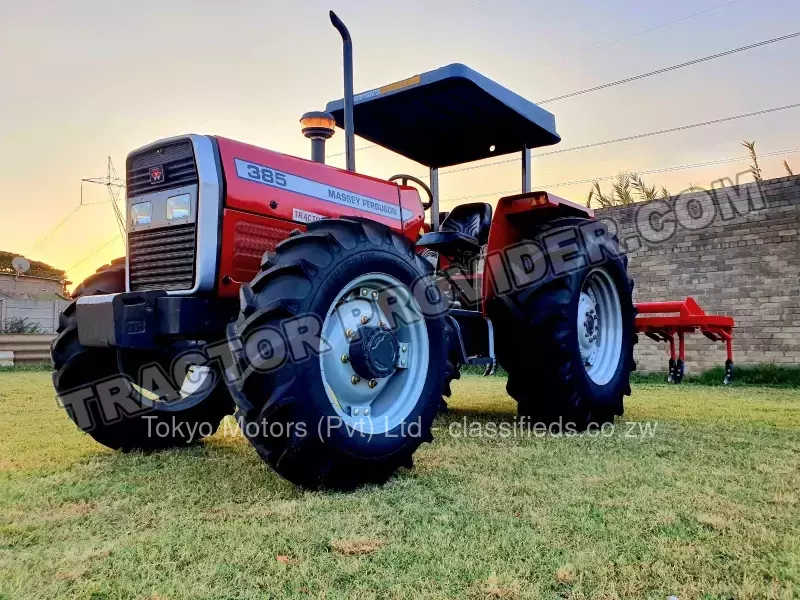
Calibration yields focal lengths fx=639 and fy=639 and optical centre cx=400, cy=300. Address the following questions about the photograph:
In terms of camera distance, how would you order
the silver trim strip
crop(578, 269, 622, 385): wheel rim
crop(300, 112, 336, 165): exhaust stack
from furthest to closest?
crop(578, 269, 622, 385): wheel rim, crop(300, 112, 336, 165): exhaust stack, the silver trim strip

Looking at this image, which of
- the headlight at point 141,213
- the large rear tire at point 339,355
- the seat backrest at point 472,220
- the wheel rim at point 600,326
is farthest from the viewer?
the seat backrest at point 472,220

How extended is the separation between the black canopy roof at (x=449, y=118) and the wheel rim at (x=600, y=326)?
1172mm

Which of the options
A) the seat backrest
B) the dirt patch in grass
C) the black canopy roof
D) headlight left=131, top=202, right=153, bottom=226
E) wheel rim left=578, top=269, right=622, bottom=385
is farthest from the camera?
the seat backrest

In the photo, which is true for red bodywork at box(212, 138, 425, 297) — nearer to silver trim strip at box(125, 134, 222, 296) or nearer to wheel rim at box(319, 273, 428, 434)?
silver trim strip at box(125, 134, 222, 296)

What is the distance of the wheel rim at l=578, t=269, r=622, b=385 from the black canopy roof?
1.17 m

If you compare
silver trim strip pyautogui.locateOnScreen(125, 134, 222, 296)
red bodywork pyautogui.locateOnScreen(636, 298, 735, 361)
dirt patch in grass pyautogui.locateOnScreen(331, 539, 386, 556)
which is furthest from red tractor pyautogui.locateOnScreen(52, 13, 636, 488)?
red bodywork pyautogui.locateOnScreen(636, 298, 735, 361)

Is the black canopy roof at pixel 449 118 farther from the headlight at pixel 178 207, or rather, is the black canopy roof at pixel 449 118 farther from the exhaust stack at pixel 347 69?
the headlight at pixel 178 207

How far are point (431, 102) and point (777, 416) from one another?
138 inches

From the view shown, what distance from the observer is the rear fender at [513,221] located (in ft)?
14.3

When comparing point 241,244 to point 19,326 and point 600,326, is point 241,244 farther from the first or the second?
point 19,326

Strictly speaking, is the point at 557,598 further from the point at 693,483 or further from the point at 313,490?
the point at 693,483

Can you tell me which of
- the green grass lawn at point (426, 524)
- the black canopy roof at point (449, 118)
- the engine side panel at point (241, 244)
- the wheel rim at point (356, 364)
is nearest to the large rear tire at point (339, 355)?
the wheel rim at point (356, 364)

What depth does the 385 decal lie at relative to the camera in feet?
10.2

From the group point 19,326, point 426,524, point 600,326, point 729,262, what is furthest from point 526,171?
point 19,326
